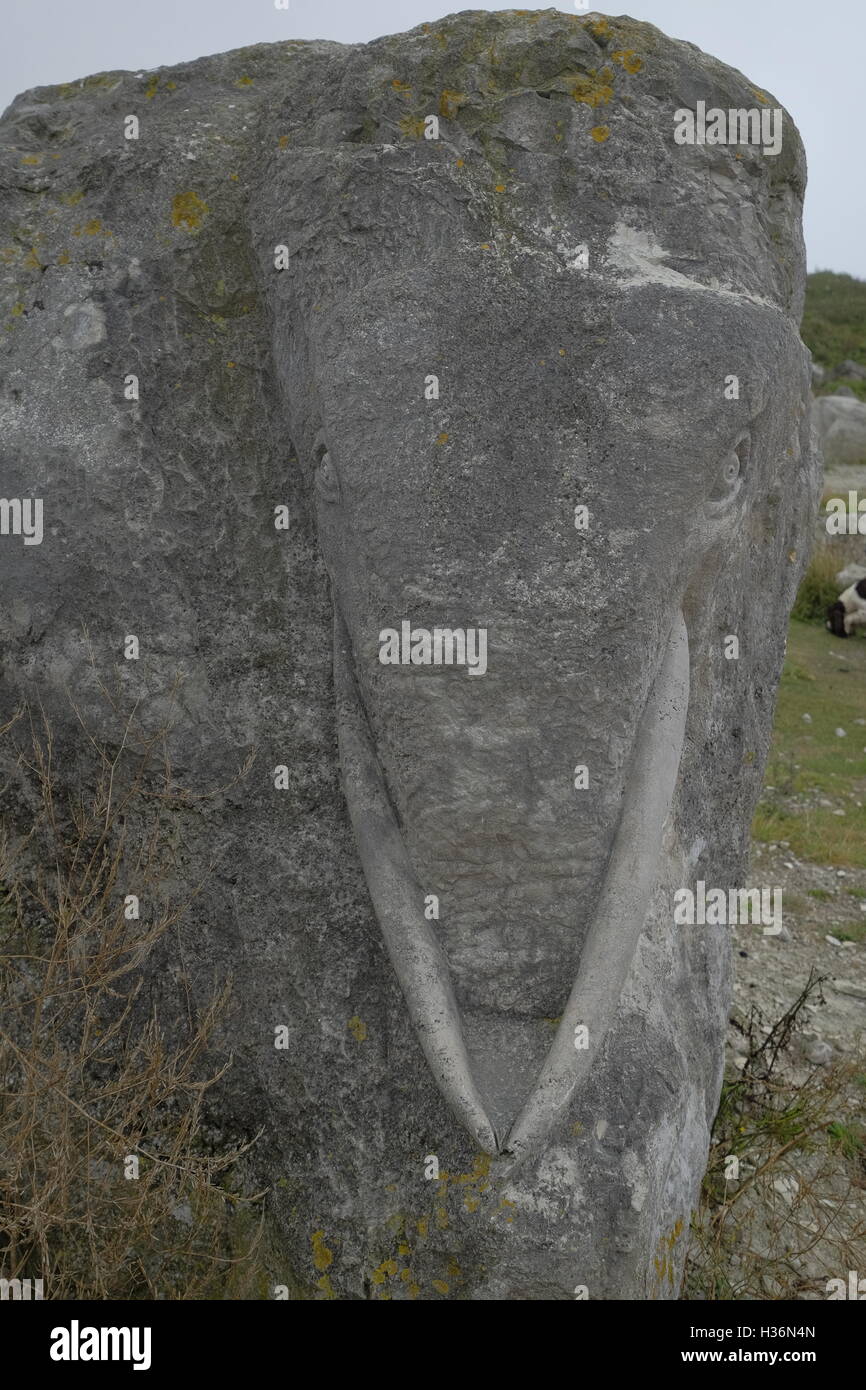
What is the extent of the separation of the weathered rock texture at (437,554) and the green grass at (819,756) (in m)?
4.04

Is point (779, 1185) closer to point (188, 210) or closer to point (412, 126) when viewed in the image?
point (412, 126)

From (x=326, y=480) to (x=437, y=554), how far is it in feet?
1.48

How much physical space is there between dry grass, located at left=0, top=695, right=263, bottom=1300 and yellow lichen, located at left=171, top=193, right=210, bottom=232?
141 centimetres

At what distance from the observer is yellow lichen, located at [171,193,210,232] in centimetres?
359

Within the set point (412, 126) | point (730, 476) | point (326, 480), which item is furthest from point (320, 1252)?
point (412, 126)

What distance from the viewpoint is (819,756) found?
9078mm

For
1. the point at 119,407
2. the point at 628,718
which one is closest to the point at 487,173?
the point at 119,407

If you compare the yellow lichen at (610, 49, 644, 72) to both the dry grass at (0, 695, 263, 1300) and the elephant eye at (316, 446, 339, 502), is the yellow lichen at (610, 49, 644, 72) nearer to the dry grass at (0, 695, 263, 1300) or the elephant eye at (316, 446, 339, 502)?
the elephant eye at (316, 446, 339, 502)

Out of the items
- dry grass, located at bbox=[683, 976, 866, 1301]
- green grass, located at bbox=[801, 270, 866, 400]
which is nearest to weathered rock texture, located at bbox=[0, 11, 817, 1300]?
dry grass, located at bbox=[683, 976, 866, 1301]

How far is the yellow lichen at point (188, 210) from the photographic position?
3594mm

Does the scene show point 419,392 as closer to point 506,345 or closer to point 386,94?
point 506,345

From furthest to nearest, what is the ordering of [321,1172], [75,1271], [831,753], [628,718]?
[831,753] → [75,1271] → [321,1172] → [628,718]

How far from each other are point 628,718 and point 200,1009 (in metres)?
1.35

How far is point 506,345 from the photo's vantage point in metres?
2.92
